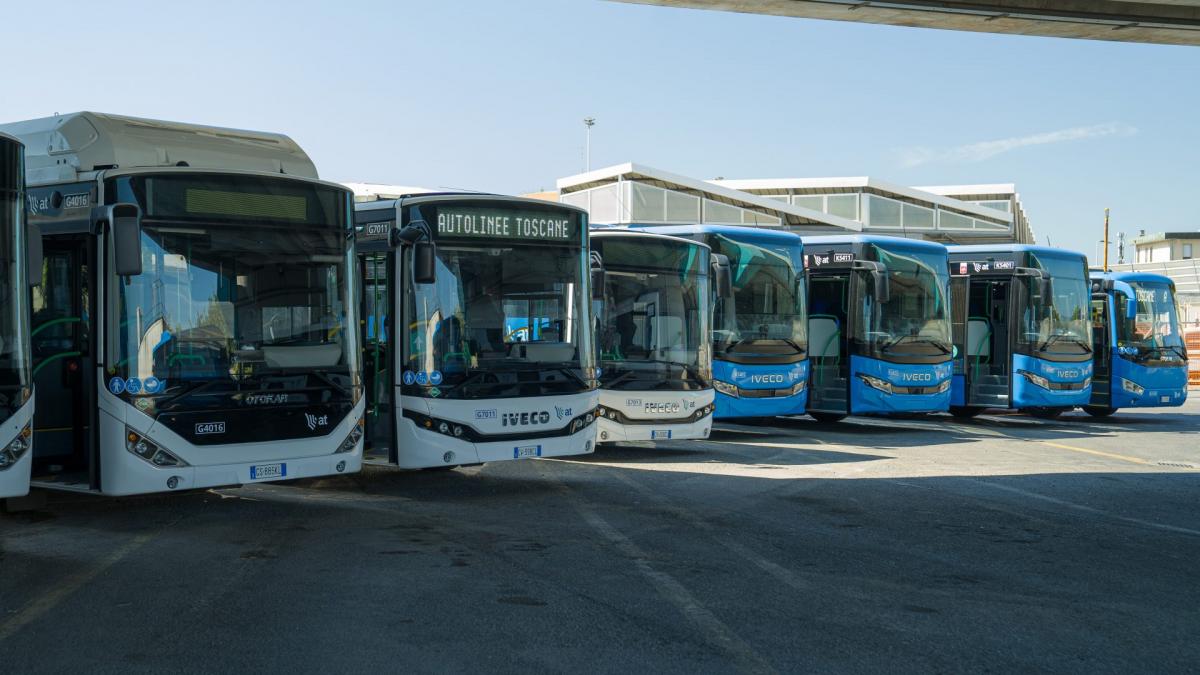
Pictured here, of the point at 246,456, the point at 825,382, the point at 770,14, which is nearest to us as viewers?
the point at 246,456

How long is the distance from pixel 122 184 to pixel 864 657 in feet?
22.4

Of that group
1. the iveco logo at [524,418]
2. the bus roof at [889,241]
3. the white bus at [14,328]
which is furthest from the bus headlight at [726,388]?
the white bus at [14,328]

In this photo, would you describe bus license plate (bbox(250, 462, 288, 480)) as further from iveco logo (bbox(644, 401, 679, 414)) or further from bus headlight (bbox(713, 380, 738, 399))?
bus headlight (bbox(713, 380, 738, 399))

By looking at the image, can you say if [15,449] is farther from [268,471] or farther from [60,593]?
[268,471]

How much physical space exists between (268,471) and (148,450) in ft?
3.32

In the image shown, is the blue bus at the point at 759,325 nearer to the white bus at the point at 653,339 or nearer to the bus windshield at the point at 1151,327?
the white bus at the point at 653,339

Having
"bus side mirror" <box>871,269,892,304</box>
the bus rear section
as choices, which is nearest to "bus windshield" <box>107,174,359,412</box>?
the bus rear section

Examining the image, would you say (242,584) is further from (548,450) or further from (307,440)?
(548,450)

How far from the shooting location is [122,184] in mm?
9789

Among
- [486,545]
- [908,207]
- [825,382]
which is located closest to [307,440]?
[486,545]

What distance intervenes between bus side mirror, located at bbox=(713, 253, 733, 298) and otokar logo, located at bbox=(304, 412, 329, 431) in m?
6.75

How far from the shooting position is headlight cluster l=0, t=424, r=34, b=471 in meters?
8.50

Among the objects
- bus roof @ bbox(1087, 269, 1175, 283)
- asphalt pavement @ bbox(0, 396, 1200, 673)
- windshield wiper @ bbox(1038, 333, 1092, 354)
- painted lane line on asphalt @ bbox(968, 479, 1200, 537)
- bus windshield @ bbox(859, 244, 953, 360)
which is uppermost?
bus roof @ bbox(1087, 269, 1175, 283)

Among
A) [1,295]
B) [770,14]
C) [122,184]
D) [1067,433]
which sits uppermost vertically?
[770,14]
